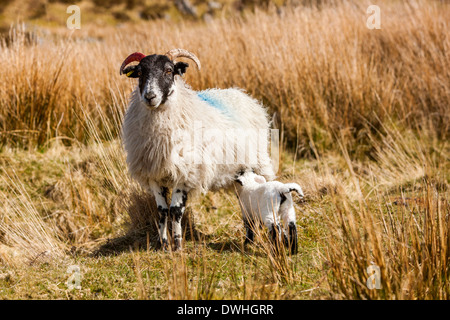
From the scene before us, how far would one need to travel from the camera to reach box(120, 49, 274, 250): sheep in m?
3.58

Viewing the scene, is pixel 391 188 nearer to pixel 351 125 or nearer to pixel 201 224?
pixel 351 125

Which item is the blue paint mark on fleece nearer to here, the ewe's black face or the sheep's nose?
the ewe's black face

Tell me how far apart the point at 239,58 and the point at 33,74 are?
9.90ft

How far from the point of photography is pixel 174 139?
368 centimetres

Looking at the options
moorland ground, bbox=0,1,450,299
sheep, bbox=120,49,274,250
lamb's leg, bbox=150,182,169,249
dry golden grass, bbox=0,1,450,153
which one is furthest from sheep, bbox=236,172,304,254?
dry golden grass, bbox=0,1,450,153

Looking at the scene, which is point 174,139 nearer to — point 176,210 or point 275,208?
point 176,210

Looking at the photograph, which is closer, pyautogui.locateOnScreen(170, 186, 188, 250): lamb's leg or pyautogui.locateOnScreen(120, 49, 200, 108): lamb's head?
pyautogui.locateOnScreen(120, 49, 200, 108): lamb's head

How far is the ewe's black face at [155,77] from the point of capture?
3.40 meters

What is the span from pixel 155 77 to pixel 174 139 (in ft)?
1.72

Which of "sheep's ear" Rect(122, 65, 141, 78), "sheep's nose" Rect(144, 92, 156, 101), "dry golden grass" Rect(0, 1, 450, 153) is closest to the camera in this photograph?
"sheep's nose" Rect(144, 92, 156, 101)

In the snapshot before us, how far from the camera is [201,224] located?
186 inches

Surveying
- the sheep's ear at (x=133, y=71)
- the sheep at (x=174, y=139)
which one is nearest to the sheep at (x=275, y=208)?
the sheep at (x=174, y=139)

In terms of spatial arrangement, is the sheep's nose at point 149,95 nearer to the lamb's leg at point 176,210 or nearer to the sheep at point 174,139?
the sheep at point 174,139

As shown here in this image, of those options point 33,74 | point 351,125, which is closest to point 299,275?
point 351,125
